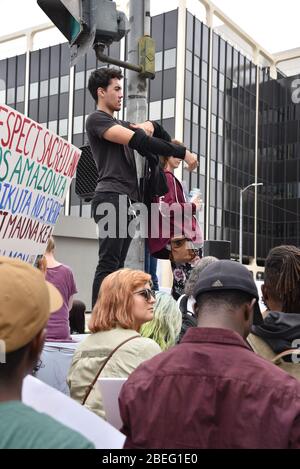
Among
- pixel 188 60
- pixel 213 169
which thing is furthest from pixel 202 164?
pixel 188 60

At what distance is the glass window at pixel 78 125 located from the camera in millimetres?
44156

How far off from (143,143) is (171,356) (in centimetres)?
220

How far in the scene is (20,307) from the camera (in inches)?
59.7

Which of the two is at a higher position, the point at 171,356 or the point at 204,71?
the point at 204,71

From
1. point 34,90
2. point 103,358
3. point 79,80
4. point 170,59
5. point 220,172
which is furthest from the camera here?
point 34,90

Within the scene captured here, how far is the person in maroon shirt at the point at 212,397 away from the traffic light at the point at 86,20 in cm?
258

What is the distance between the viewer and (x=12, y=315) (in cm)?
151

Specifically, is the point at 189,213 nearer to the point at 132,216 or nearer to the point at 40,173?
the point at 132,216

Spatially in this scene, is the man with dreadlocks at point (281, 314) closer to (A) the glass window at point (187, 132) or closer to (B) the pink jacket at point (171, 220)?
(B) the pink jacket at point (171, 220)

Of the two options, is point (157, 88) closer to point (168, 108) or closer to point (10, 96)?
point (168, 108)

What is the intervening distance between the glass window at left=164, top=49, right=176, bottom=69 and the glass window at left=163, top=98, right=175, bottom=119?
7.20ft

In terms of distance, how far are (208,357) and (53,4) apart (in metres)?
2.90
